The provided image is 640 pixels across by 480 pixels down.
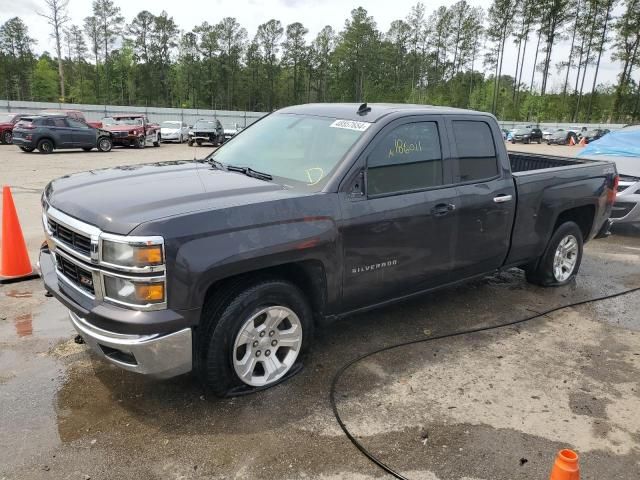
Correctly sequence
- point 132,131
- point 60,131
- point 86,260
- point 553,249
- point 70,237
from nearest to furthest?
point 86,260 → point 70,237 → point 553,249 → point 60,131 → point 132,131

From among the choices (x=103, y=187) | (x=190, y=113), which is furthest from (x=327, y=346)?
(x=190, y=113)

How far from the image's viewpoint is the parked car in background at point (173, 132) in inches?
1208

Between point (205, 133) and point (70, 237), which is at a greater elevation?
point (70, 237)

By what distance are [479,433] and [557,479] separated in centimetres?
120

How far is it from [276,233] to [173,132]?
29.6m

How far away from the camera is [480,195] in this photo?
451cm

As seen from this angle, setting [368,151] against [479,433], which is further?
[368,151]

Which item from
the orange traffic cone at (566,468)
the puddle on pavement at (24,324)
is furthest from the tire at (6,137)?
the orange traffic cone at (566,468)

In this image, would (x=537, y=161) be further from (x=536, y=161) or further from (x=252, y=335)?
(x=252, y=335)

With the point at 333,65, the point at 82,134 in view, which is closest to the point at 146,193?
the point at 82,134

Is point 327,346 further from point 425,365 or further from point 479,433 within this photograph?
point 479,433

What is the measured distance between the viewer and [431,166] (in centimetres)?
419

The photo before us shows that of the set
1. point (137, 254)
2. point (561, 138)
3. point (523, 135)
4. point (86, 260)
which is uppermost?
point (137, 254)

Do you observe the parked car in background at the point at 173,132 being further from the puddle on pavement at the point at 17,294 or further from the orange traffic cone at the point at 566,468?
the orange traffic cone at the point at 566,468
